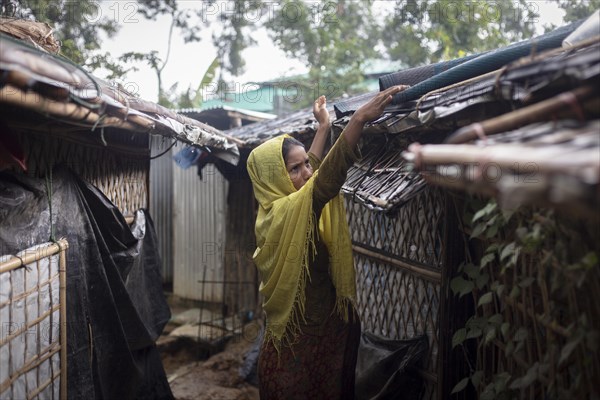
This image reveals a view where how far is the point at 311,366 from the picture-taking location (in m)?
3.20

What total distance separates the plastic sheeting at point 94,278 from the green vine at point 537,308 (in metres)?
2.63

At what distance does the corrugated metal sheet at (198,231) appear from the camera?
30.2 ft

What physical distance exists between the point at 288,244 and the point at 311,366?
2.80 feet

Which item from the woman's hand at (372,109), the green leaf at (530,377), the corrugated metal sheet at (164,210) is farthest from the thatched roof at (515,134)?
the corrugated metal sheet at (164,210)

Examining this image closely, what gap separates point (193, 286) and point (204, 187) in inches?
76.6

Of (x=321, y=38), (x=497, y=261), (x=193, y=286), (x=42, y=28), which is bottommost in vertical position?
(x=193, y=286)

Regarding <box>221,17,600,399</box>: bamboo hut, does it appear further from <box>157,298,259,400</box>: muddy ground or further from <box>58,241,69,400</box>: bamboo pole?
<box>157,298,259,400</box>: muddy ground

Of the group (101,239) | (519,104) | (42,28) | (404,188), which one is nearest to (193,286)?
(101,239)

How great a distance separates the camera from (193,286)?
954cm

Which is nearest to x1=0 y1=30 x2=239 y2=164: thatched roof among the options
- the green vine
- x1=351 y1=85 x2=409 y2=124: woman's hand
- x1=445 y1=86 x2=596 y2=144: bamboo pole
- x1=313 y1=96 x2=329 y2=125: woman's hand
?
x1=313 y1=96 x2=329 y2=125: woman's hand

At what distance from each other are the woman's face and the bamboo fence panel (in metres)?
1.67

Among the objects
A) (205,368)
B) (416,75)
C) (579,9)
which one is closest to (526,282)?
(416,75)

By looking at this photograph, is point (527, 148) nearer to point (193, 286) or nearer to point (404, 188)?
point (404, 188)

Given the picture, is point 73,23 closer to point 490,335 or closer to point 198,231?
point 198,231
